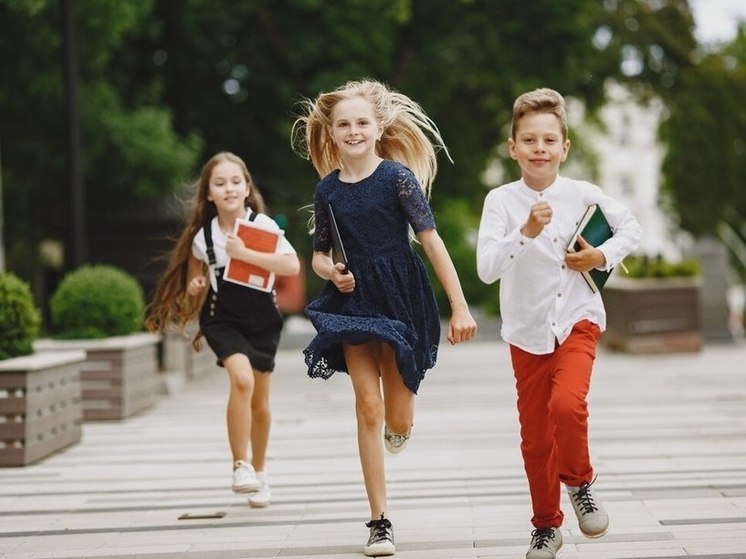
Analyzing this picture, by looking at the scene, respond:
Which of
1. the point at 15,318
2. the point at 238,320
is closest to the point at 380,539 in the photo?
the point at 238,320

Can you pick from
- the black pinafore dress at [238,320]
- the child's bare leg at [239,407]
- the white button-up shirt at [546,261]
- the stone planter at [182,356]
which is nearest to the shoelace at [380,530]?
the white button-up shirt at [546,261]

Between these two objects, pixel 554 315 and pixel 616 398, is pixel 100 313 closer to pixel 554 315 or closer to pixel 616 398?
pixel 616 398

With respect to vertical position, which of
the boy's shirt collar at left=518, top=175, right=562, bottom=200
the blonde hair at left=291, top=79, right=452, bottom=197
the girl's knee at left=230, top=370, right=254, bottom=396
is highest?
the blonde hair at left=291, top=79, right=452, bottom=197

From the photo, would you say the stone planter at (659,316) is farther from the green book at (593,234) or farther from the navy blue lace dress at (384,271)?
the green book at (593,234)

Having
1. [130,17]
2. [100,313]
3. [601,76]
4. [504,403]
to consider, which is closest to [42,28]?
[130,17]

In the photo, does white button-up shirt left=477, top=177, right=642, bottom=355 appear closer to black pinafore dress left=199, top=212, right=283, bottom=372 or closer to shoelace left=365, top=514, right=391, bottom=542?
shoelace left=365, top=514, right=391, bottom=542

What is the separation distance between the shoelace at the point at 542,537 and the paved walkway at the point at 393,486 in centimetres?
22

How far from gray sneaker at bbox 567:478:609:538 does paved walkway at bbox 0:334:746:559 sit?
0.33 m

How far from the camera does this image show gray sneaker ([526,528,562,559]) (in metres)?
5.32

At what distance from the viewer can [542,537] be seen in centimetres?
536

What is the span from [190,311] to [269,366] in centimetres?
51

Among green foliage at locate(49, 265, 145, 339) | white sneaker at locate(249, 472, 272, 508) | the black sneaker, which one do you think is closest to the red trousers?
the black sneaker

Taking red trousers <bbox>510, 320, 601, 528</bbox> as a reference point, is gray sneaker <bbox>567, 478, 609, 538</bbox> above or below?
below

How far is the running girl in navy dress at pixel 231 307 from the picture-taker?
23.8 feet
